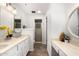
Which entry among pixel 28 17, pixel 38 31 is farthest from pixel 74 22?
pixel 28 17

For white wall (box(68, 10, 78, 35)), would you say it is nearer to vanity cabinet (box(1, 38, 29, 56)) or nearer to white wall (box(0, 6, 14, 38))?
vanity cabinet (box(1, 38, 29, 56))

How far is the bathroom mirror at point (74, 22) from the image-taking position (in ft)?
5.31

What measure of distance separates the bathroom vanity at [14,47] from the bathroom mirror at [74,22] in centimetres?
66

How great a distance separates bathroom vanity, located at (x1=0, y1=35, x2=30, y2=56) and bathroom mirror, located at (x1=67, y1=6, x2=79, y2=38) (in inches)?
26.1

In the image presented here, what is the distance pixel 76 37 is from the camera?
169cm

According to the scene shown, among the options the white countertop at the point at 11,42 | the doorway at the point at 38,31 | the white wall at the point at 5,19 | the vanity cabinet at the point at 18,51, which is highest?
the white wall at the point at 5,19

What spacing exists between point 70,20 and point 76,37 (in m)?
0.26

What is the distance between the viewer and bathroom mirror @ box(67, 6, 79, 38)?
162 cm

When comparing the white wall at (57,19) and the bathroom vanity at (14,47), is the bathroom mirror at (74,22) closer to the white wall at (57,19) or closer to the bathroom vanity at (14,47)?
the white wall at (57,19)

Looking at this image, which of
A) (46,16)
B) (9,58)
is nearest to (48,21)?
(46,16)

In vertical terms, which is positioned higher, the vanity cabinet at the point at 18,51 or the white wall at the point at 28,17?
the white wall at the point at 28,17

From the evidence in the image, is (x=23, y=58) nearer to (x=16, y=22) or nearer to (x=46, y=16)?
(x=16, y=22)

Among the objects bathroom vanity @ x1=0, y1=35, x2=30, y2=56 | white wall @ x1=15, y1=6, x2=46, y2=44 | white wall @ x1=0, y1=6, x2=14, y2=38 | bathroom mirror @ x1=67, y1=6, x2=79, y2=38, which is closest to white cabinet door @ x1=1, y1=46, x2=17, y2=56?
bathroom vanity @ x1=0, y1=35, x2=30, y2=56

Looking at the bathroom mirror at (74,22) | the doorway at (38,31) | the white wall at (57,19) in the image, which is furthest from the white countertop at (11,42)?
the bathroom mirror at (74,22)
